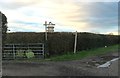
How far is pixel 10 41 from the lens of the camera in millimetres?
28844

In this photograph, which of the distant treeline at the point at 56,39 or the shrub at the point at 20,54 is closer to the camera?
the shrub at the point at 20,54

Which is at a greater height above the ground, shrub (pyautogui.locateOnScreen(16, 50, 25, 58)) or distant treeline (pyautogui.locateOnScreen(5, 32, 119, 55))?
distant treeline (pyautogui.locateOnScreen(5, 32, 119, 55))

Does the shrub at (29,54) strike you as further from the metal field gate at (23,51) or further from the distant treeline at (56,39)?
the distant treeline at (56,39)

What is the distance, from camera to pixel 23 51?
90.1 ft

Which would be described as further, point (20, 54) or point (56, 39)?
point (56, 39)

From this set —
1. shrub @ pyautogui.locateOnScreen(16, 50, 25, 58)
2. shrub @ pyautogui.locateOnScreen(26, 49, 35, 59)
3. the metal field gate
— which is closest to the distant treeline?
the metal field gate

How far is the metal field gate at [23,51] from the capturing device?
88.4 ft

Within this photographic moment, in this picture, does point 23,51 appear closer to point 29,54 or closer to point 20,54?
point 20,54

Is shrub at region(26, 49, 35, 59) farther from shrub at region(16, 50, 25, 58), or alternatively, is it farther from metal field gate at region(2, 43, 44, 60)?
shrub at region(16, 50, 25, 58)

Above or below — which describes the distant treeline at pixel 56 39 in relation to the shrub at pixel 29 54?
above

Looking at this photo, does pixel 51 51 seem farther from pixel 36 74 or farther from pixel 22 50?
pixel 36 74

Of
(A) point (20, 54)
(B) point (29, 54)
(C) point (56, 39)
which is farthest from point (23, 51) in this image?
(C) point (56, 39)

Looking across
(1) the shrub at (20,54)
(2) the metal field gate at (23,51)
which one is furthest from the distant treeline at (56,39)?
(1) the shrub at (20,54)

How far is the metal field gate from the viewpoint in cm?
2694
